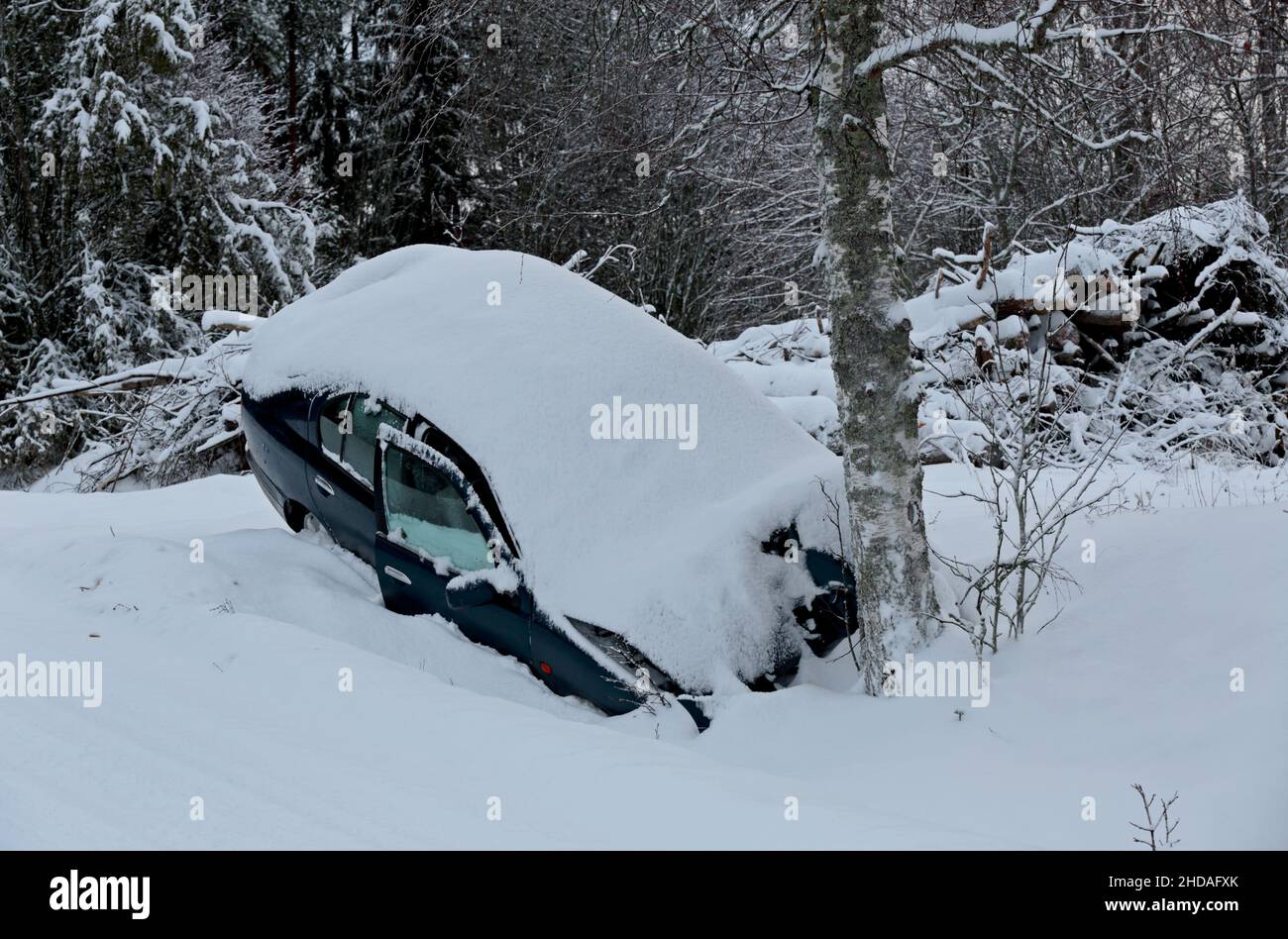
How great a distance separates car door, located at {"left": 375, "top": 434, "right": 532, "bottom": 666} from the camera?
16.7 ft

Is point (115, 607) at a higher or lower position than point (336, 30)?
lower

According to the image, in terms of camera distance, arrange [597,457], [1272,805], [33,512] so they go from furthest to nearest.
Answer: [33,512] < [597,457] < [1272,805]

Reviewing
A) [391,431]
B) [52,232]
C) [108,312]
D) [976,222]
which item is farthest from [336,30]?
[391,431]

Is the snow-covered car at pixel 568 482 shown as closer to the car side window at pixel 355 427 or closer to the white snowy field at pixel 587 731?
the car side window at pixel 355 427

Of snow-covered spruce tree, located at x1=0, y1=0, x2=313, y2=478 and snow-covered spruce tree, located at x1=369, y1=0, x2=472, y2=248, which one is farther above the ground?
snow-covered spruce tree, located at x1=369, y1=0, x2=472, y2=248

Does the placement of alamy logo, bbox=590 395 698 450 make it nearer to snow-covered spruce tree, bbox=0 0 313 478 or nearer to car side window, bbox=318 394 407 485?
car side window, bbox=318 394 407 485

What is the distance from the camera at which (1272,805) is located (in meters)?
3.37

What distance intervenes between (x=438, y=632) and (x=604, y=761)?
5.83ft

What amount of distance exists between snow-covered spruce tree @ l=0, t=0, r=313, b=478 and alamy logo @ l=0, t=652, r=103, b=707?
46.2 feet

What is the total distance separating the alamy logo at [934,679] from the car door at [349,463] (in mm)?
2755

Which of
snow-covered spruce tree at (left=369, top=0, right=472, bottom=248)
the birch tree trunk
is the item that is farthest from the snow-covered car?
snow-covered spruce tree at (left=369, top=0, right=472, bottom=248)
